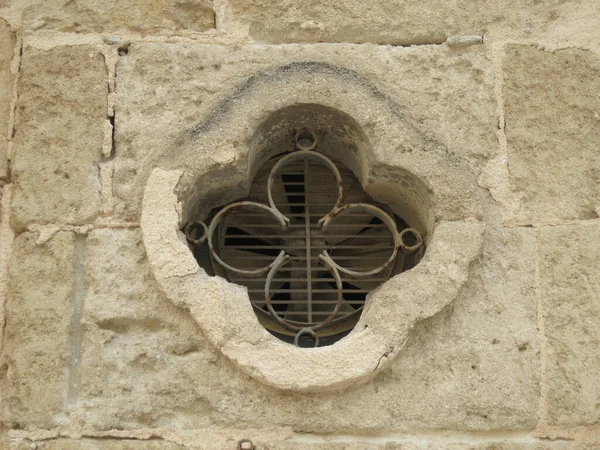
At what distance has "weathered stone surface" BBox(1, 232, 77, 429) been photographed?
7.91ft

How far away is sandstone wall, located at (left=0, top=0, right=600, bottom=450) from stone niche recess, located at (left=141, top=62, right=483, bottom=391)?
21 millimetres

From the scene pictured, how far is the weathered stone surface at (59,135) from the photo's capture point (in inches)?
104

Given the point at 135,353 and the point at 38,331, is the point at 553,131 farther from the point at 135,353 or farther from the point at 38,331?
the point at 38,331

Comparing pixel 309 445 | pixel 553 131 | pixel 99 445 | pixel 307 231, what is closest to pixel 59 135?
pixel 307 231

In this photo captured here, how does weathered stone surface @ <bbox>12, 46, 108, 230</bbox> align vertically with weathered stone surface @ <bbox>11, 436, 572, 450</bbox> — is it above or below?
above

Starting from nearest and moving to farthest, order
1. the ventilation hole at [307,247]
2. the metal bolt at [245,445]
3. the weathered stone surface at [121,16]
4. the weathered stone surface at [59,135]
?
the metal bolt at [245,445]
the weathered stone surface at [59,135]
the ventilation hole at [307,247]
the weathered stone surface at [121,16]

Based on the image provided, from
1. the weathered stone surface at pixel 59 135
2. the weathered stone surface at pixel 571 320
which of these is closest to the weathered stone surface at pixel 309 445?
the weathered stone surface at pixel 571 320

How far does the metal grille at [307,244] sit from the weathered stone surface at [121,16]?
2.01ft

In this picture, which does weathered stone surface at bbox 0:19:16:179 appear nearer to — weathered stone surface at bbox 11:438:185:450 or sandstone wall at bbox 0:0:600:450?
sandstone wall at bbox 0:0:600:450

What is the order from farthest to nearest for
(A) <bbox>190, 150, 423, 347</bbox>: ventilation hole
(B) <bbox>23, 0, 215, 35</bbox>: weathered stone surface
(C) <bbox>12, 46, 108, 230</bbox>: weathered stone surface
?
(B) <bbox>23, 0, 215, 35</bbox>: weathered stone surface → (A) <bbox>190, 150, 423, 347</bbox>: ventilation hole → (C) <bbox>12, 46, 108, 230</bbox>: weathered stone surface

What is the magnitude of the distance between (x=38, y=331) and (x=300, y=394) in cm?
87

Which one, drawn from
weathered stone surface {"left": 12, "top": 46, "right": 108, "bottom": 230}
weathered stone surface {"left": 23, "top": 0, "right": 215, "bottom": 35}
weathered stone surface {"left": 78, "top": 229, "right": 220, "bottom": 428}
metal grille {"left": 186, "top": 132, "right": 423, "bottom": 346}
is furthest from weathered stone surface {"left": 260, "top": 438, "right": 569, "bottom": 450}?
weathered stone surface {"left": 23, "top": 0, "right": 215, "bottom": 35}

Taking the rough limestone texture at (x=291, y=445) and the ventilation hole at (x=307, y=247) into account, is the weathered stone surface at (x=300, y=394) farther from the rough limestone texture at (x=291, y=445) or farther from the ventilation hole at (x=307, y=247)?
the ventilation hole at (x=307, y=247)

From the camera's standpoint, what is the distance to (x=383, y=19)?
116 inches
